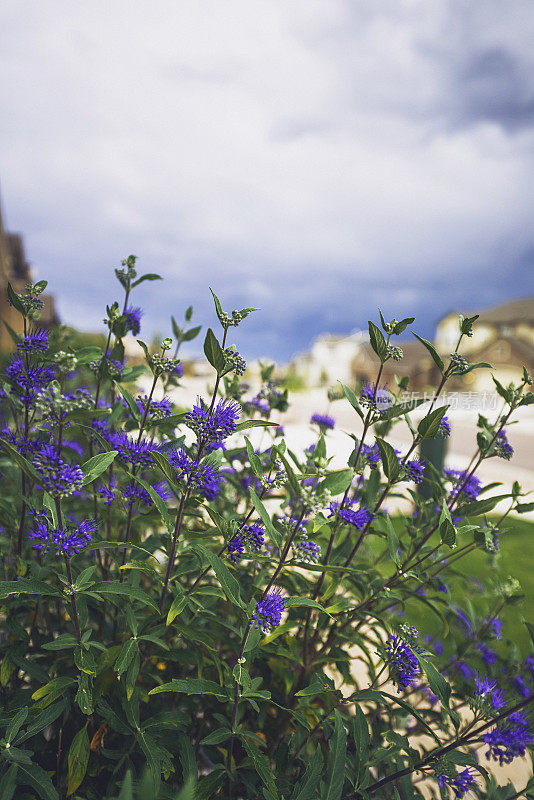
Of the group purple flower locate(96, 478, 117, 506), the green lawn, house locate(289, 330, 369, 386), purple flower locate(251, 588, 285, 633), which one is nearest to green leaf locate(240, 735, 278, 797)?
purple flower locate(251, 588, 285, 633)

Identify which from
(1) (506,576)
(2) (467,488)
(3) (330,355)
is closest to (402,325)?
(2) (467,488)

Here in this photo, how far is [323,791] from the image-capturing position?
1149 mm

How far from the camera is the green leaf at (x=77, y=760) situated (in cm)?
119

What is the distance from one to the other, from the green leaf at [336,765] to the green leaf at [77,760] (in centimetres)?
69

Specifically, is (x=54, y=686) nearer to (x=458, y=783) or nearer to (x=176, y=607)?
(x=176, y=607)

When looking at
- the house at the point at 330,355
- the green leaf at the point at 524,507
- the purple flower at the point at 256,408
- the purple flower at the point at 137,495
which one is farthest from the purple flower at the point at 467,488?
the house at the point at 330,355

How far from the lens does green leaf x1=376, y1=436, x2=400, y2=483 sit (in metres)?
1.37

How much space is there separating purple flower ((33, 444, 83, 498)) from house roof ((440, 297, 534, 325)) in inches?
1924

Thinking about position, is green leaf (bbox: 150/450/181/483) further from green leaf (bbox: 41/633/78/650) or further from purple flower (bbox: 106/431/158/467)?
green leaf (bbox: 41/633/78/650)

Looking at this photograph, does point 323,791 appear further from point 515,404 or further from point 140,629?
point 515,404

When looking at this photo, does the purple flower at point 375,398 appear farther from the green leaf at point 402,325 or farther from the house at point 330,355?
the house at point 330,355

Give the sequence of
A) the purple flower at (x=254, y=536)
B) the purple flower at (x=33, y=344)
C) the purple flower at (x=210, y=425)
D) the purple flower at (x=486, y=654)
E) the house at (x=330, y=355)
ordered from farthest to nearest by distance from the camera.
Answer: the house at (x=330, y=355) → the purple flower at (x=486, y=654) → the purple flower at (x=33, y=344) → the purple flower at (x=254, y=536) → the purple flower at (x=210, y=425)

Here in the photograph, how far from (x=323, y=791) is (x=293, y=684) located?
485 mm

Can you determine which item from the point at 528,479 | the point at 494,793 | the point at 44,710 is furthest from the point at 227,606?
the point at 528,479
